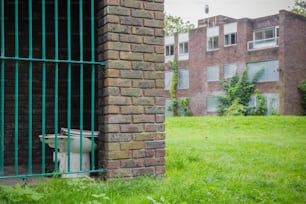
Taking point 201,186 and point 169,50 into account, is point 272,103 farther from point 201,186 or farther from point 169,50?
point 201,186

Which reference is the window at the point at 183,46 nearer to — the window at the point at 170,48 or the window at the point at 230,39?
the window at the point at 170,48

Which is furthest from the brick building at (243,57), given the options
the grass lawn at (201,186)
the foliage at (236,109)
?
the grass lawn at (201,186)

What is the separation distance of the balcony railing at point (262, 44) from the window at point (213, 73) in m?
3.35

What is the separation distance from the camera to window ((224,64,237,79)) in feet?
106

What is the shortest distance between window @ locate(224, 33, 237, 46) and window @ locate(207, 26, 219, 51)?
2.94 ft

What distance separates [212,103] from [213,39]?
519 centimetres

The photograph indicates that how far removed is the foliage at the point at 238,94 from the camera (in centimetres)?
3064

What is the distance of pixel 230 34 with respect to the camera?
32469mm

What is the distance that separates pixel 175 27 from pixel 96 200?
4203cm

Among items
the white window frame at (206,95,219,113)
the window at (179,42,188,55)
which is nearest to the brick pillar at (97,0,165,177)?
the white window frame at (206,95,219,113)

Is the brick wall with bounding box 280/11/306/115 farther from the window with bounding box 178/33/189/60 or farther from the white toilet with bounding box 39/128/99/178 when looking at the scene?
the white toilet with bounding box 39/128/99/178

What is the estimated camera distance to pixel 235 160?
24.6ft

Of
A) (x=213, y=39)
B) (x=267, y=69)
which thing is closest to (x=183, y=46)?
(x=213, y=39)

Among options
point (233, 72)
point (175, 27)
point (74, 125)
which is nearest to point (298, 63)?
point (233, 72)
